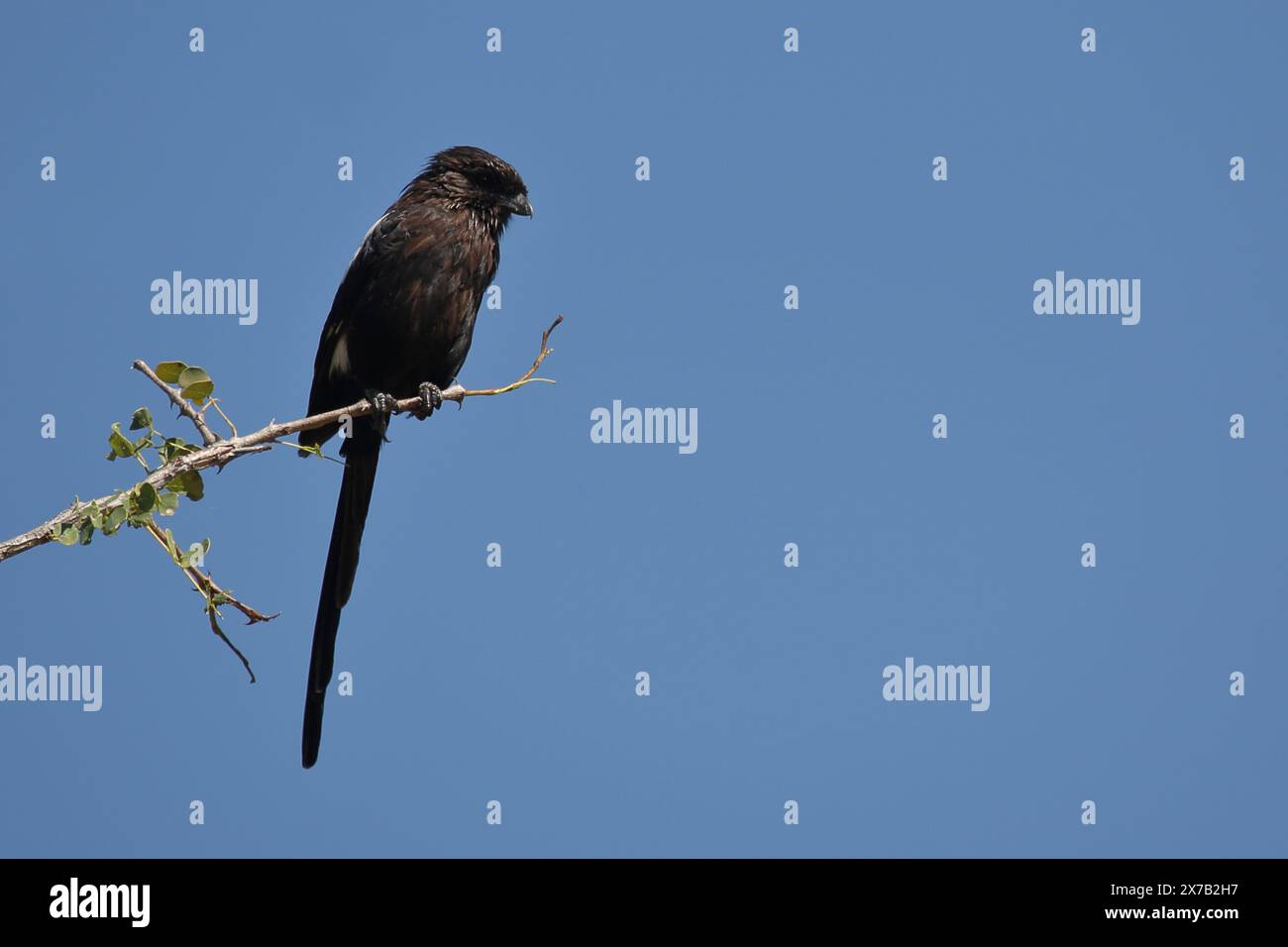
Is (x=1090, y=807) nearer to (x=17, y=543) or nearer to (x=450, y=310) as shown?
(x=450, y=310)

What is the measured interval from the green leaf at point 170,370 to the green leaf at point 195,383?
1 centimetres

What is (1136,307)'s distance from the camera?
10672mm

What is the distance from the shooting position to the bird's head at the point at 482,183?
18.2 feet

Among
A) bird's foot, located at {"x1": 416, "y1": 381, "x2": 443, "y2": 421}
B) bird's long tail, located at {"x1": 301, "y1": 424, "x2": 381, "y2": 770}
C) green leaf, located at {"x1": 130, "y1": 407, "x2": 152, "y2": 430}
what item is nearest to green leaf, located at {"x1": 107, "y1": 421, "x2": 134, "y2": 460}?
green leaf, located at {"x1": 130, "y1": 407, "x2": 152, "y2": 430}

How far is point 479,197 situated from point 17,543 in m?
3.37

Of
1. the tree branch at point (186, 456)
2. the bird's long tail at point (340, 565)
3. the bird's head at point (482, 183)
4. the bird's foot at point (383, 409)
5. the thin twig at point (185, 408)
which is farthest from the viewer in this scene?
the bird's head at point (482, 183)

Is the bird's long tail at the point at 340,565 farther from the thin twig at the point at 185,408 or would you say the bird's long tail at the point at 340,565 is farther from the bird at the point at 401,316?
the thin twig at the point at 185,408

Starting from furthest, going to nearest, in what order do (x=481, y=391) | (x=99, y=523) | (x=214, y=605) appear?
(x=481, y=391)
(x=214, y=605)
(x=99, y=523)

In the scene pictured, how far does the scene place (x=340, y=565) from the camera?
4.73m

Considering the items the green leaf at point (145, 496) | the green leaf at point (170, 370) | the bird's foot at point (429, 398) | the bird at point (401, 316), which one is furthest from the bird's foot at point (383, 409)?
the green leaf at point (145, 496)

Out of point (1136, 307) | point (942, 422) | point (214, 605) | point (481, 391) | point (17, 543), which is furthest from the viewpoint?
point (1136, 307)

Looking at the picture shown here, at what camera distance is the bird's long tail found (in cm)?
434

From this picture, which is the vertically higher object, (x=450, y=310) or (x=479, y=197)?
(x=479, y=197)
